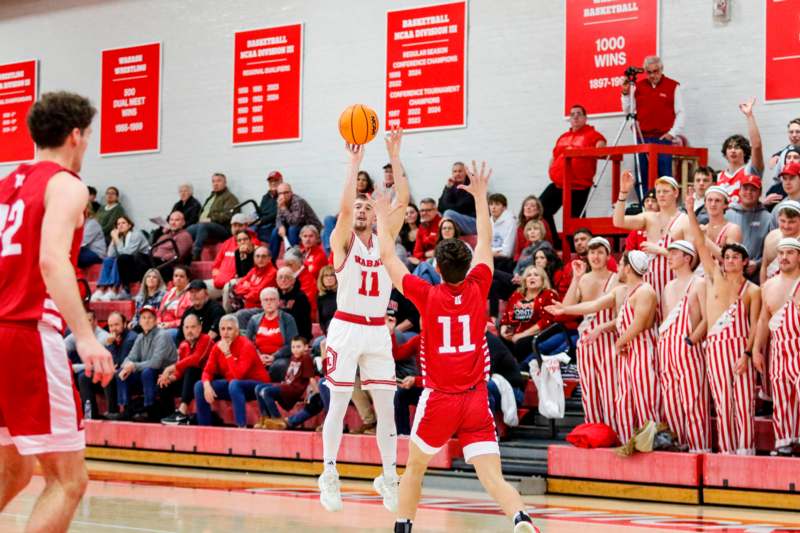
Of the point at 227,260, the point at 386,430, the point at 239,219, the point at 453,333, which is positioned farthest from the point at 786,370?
the point at 239,219

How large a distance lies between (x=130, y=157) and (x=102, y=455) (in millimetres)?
6796

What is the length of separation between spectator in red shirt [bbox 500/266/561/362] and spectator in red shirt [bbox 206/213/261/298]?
190 inches

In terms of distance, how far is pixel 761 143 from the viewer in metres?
12.8

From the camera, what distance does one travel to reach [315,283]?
14398 mm

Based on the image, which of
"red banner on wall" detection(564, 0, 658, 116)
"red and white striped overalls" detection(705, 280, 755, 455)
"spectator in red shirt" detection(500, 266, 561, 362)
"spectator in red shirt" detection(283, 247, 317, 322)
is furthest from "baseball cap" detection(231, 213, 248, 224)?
"red and white striped overalls" detection(705, 280, 755, 455)

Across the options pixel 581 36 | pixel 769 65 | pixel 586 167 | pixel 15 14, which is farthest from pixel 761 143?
pixel 15 14

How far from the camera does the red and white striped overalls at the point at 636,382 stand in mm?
10297

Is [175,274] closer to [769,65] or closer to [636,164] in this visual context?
[636,164]

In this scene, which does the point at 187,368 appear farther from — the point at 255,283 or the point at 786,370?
the point at 786,370

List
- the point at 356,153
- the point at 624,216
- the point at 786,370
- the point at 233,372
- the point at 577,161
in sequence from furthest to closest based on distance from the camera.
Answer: the point at 577,161 < the point at 233,372 < the point at 624,216 < the point at 786,370 < the point at 356,153

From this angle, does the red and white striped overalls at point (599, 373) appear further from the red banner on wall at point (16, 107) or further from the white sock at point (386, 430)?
the red banner on wall at point (16, 107)

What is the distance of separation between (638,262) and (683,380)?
117cm

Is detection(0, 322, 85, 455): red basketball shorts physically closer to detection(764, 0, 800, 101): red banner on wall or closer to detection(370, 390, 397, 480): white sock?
detection(370, 390, 397, 480): white sock

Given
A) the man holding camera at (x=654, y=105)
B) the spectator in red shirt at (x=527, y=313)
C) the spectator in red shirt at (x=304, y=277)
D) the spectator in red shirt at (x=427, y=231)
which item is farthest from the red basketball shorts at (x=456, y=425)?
the spectator in red shirt at (x=304, y=277)
